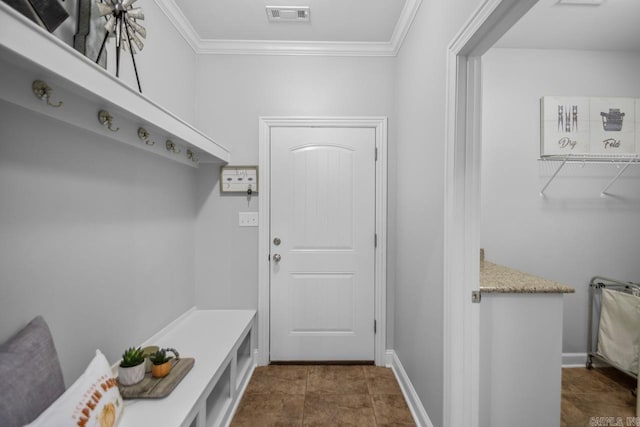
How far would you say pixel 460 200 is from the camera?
4.34ft

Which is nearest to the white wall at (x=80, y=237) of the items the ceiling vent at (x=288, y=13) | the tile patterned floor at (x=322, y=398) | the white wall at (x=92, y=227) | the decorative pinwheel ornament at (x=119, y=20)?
the white wall at (x=92, y=227)

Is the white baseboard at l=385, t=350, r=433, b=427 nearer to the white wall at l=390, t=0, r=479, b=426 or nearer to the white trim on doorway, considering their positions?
the white wall at l=390, t=0, r=479, b=426

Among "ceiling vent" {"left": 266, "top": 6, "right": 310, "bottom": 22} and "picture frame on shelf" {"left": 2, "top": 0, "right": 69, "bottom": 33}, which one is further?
"ceiling vent" {"left": 266, "top": 6, "right": 310, "bottom": 22}

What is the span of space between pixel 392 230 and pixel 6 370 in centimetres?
223

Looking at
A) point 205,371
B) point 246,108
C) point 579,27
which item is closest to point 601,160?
point 579,27

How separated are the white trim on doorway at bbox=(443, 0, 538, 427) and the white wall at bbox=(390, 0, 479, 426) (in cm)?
A: 12

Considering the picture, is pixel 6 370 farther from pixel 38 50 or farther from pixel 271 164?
pixel 271 164

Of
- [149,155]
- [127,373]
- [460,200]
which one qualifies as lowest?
[127,373]

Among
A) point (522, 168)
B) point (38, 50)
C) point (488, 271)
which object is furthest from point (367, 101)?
point (38, 50)

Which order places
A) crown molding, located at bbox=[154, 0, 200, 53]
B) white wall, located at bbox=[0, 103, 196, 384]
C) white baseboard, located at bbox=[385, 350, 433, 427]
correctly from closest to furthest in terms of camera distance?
white wall, located at bbox=[0, 103, 196, 384] < white baseboard, located at bbox=[385, 350, 433, 427] < crown molding, located at bbox=[154, 0, 200, 53]

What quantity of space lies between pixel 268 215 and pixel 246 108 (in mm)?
924

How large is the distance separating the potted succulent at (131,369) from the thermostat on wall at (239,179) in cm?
140

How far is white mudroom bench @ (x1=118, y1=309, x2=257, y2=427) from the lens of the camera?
1170mm

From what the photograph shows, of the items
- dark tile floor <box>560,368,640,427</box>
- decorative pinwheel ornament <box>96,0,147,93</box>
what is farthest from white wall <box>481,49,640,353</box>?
decorative pinwheel ornament <box>96,0,147,93</box>
